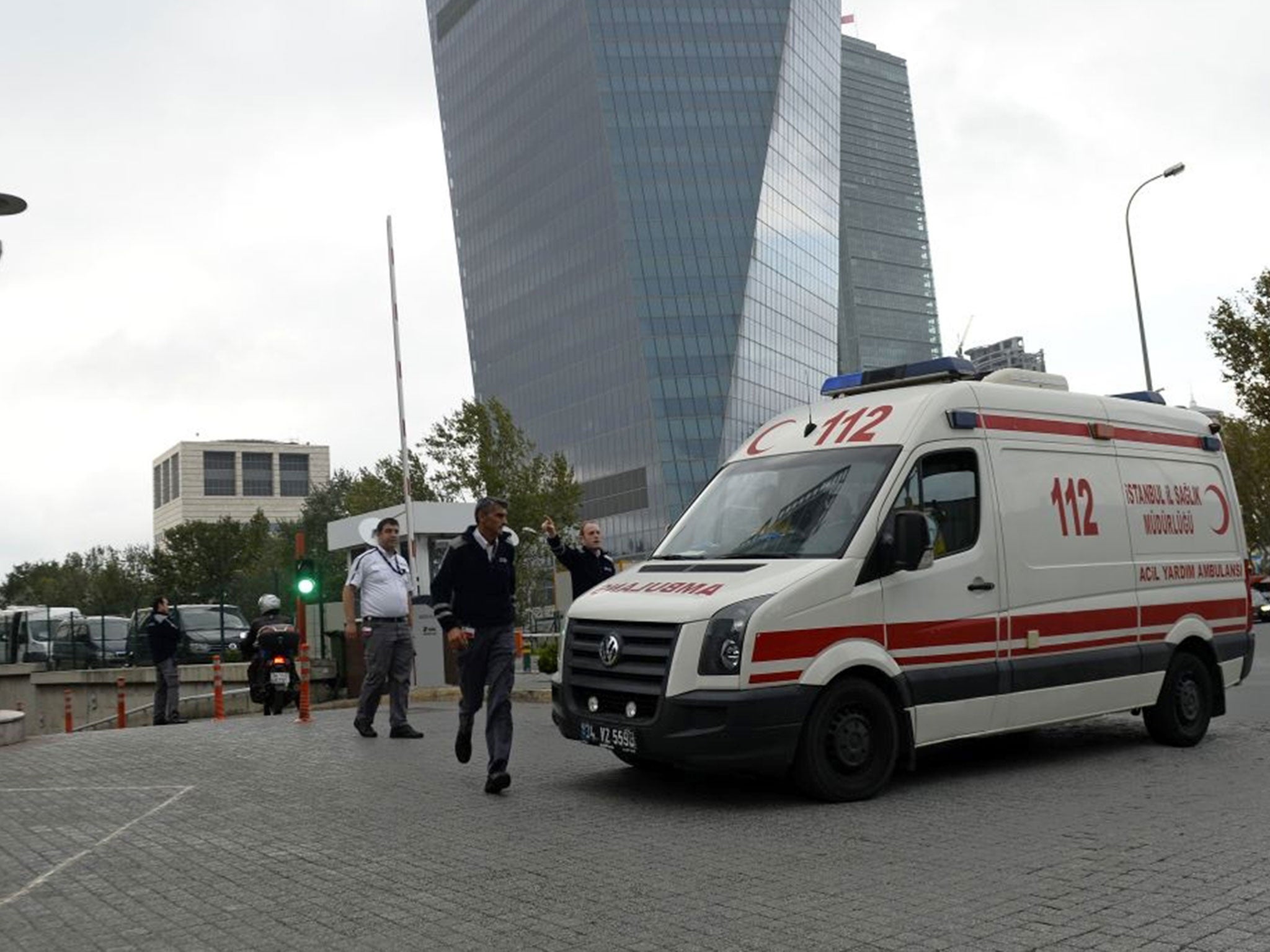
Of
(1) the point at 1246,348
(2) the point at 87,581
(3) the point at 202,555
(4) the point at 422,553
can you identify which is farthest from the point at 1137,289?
(2) the point at 87,581

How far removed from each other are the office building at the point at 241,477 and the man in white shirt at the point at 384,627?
6377 inches

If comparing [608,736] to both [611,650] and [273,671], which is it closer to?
[611,650]

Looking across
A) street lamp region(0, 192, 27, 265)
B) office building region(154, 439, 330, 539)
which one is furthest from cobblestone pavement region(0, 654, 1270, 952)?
office building region(154, 439, 330, 539)

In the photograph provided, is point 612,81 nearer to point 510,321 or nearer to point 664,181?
point 664,181

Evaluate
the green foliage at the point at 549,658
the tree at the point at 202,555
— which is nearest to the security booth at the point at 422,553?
the green foliage at the point at 549,658

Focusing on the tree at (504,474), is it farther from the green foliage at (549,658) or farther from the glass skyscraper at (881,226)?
the glass skyscraper at (881,226)

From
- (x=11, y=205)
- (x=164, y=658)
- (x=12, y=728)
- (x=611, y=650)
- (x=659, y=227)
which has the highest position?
(x=659, y=227)

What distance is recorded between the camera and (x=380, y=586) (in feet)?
38.3

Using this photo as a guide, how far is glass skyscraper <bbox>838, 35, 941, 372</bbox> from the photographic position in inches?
6093

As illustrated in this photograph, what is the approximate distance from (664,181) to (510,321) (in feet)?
73.0

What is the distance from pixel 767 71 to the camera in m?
92.1

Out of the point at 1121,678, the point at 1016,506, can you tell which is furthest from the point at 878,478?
the point at 1121,678

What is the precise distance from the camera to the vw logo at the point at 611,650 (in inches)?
305

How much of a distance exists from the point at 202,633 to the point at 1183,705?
20.6 metres
